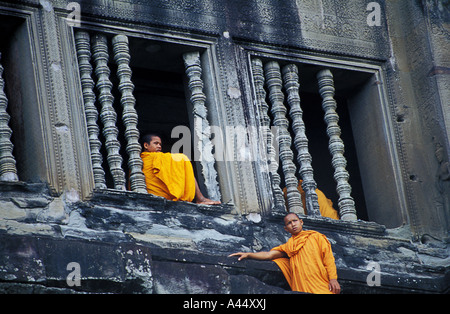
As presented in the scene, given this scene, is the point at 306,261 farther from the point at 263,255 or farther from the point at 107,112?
the point at 107,112

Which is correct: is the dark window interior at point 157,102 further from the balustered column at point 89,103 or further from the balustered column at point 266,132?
→ the balustered column at point 89,103

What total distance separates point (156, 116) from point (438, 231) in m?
3.76

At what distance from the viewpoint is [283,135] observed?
14.4 meters

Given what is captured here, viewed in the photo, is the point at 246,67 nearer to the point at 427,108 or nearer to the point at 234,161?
the point at 234,161

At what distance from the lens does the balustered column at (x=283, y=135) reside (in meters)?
14.2

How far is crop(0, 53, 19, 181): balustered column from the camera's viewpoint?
12.8 m

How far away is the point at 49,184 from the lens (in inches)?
507

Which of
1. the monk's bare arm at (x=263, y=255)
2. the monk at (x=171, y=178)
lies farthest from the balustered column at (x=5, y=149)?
the monk's bare arm at (x=263, y=255)

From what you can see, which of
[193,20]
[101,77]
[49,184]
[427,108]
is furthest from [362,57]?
[49,184]

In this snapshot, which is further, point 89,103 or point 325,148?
point 325,148

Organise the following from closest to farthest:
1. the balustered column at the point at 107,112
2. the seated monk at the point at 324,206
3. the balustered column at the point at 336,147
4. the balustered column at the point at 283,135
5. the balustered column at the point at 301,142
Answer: the balustered column at the point at 107,112
the balustered column at the point at 283,135
the balustered column at the point at 301,142
the balustered column at the point at 336,147
the seated monk at the point at 324,206

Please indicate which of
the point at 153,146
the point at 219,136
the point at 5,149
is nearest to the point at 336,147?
the point at 219,136

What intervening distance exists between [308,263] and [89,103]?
260 cm

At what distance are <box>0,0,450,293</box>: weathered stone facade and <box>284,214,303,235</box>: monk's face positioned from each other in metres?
0.14
